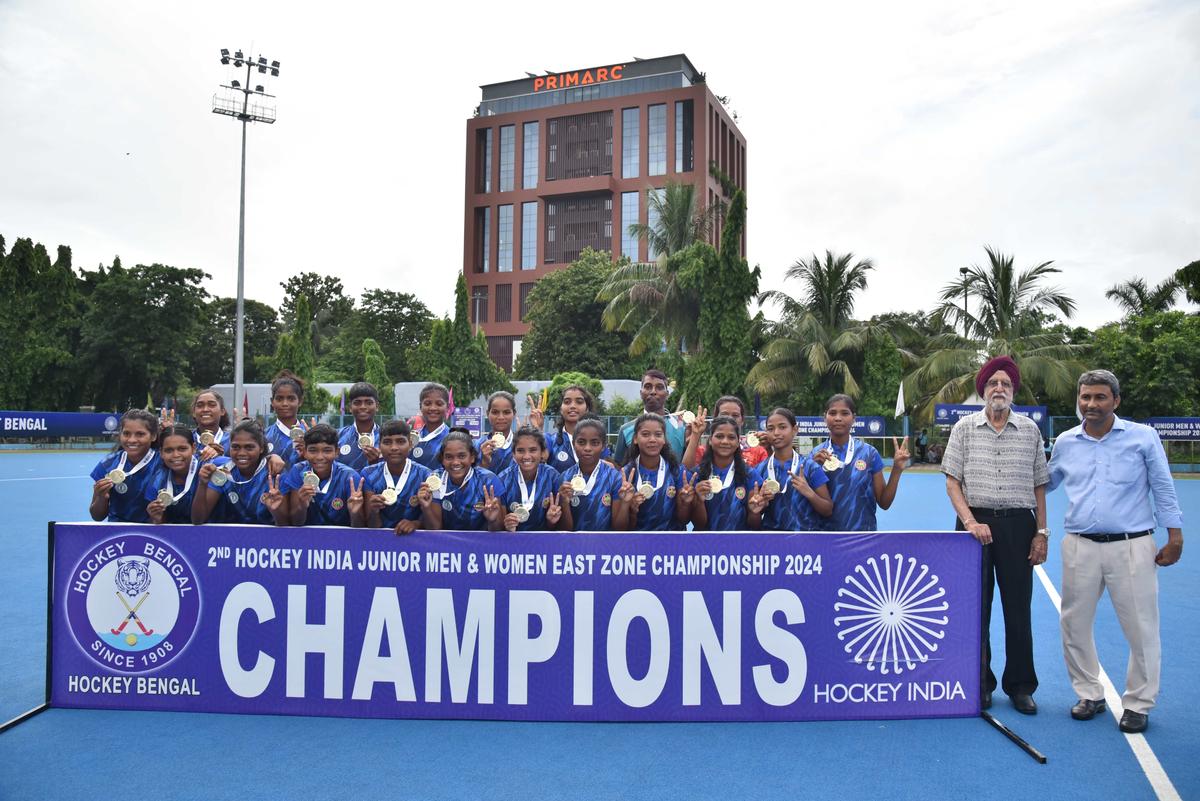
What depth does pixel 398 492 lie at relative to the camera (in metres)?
5.00

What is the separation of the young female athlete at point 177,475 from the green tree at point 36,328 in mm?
43579

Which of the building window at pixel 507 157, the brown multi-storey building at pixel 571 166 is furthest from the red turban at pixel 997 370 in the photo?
the building window at pixel 507 157

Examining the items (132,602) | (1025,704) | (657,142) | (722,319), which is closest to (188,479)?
(132,602)

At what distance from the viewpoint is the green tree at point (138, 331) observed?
44969mm

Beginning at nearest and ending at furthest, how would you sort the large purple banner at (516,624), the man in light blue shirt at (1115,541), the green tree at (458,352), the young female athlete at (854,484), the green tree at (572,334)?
the large purple banner at (516,624) → the man in light blue shirt at (1115,541) → the young female athlete at (854,484) → the green tree at (458,352) → the green tree at (572,334)

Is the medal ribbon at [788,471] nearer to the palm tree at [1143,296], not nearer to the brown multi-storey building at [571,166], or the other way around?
the palm tree at [1143,296]

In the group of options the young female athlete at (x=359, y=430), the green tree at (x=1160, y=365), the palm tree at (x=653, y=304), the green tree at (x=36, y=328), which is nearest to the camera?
the young female athlete at (x=359, y=430)

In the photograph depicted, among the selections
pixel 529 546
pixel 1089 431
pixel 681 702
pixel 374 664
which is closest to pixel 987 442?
pixel 1089 431

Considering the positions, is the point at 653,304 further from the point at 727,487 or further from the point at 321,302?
the point at 321,302

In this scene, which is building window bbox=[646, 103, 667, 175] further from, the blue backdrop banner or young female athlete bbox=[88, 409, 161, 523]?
young female athlete bbox=[88, 409, 161, 523]

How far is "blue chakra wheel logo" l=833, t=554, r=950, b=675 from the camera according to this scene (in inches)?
185

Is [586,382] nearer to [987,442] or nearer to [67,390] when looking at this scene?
[67,390]

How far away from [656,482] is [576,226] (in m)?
70.5

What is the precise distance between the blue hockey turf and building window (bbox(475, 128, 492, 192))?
2957 inches
